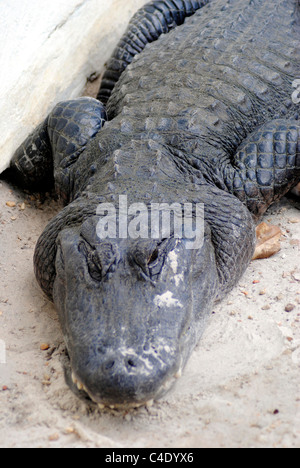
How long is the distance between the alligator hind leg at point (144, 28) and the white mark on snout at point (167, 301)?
128 inches

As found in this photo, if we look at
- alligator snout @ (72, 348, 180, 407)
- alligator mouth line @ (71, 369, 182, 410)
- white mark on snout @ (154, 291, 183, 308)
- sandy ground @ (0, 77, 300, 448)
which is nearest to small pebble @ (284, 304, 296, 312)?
sandy ground @ (0, 77, 300, 448)

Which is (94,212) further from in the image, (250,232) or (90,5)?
(90,5)

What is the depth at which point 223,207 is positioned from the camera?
3.36 m

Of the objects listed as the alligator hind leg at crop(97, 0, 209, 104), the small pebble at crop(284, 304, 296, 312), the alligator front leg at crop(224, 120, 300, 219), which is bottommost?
the small pebble at crop(284, 304, 296, 312)

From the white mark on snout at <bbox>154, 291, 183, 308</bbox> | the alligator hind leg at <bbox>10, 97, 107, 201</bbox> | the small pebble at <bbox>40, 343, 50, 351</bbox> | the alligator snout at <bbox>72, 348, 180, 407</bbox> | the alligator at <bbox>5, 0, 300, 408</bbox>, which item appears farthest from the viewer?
the alligator hind leg at <bbox>10, 97, 107, 201</bbox>

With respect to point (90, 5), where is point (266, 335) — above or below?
below

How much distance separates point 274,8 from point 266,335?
3.27 metres

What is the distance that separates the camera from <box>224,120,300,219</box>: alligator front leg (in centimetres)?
366

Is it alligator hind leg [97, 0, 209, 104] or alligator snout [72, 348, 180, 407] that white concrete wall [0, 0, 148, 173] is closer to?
alligator hind leg [97, 0, 209, 104]

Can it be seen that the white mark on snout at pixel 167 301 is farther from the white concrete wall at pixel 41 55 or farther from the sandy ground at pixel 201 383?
the white concrete wall at pixel 41 55

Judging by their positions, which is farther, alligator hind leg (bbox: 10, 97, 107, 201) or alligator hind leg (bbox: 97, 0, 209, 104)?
alligator hind leg (bbox: 97, 0, 209, 104)

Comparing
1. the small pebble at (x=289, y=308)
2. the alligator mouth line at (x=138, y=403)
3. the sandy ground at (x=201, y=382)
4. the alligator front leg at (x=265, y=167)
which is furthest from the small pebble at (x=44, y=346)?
the alligator front leg at (x=265, y=167)

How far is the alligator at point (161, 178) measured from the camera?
249 cm
